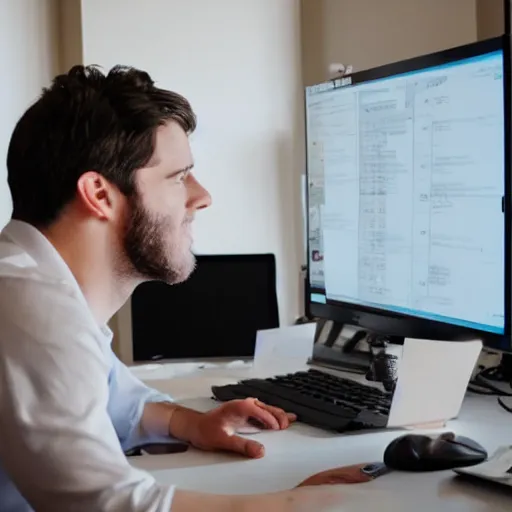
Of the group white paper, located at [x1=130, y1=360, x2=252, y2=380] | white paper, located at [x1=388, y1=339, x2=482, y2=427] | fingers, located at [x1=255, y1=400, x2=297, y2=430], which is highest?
white paper, located at [x1=388, y1=339, x2=482, y2=427]

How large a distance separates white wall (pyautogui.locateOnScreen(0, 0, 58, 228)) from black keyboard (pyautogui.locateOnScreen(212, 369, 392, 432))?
0.92m

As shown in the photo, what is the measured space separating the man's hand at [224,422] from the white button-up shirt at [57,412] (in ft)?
1.01

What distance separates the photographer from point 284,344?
5.76 ft

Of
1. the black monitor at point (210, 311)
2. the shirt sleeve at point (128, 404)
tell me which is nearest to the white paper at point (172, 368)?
the black monitor at point (210, 311)

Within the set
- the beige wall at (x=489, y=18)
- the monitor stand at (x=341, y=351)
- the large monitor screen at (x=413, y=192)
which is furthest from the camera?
the beige wall at (x=489, y=18)

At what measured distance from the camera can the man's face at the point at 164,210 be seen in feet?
3.56

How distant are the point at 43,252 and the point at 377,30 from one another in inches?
69.8

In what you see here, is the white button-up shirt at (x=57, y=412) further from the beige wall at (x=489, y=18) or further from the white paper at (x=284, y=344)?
the beige wall at (x=489, y=18)

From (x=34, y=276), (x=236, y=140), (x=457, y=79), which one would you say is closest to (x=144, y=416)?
(x=34, y=276)

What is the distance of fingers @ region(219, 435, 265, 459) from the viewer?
113 centimetres

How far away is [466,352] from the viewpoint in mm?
1195

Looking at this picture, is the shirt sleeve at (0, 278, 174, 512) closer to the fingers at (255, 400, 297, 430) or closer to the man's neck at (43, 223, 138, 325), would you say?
the man's neck at (43, 223, 138, 325)

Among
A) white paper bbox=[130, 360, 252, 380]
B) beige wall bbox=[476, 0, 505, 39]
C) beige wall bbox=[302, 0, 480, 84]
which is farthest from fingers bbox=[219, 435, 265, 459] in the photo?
beige wall bbox=[302, 0, 480, 84]

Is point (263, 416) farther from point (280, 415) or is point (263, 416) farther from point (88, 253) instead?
point (88, 253)
